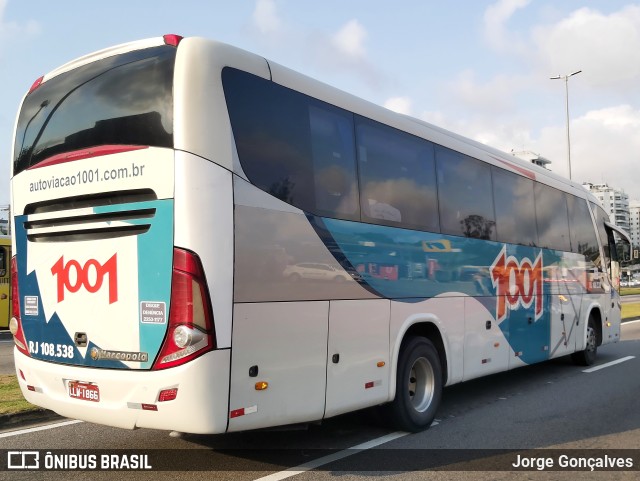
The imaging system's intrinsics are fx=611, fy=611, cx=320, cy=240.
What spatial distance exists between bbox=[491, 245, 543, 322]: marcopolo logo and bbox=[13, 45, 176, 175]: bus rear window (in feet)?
18.0

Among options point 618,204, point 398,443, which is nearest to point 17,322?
point 398,443

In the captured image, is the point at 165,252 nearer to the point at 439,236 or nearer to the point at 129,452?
the point at 129,452

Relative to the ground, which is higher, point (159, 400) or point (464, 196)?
point (464, 196)

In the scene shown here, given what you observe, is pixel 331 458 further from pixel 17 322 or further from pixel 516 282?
pixel 516 282

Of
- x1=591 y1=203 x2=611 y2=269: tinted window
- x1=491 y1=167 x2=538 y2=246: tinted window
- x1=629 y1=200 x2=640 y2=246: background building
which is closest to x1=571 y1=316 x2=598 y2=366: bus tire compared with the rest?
x1=591 y1=203 x2=611 y2=269: tinted window

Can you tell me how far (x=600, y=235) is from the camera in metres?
12.9

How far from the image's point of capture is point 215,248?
15.2ft

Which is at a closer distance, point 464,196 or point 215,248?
point 215,248

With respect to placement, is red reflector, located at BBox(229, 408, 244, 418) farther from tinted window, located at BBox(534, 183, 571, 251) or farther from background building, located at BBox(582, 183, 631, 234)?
background building, located at BBox(582, 183, 631, 234)

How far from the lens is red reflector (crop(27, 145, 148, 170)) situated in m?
4.95

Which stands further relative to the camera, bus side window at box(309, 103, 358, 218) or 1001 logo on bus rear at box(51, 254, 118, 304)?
bus side window at box(309, 103, 358, 218)

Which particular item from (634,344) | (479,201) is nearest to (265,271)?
(479,201)

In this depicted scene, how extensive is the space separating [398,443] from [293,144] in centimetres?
322

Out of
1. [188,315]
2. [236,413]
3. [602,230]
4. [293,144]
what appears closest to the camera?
[188,315]
